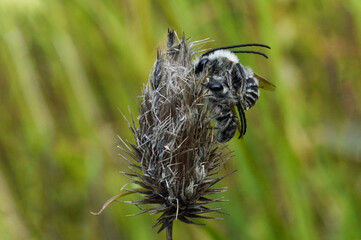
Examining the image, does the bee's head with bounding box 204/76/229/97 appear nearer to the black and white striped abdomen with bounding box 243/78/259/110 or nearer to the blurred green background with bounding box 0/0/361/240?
the black and white striped abdomen with bounding box 243/78/259/110

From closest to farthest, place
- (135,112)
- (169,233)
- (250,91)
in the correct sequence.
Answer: (169,233) → (250,91) → (135,112)

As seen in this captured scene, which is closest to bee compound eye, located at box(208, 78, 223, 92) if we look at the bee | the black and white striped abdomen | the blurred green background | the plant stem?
the bee

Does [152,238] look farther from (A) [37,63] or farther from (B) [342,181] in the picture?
(A) [37,63]

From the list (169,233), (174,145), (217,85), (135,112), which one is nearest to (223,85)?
(217,85)

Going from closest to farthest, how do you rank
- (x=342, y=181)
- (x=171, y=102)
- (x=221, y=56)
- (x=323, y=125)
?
(x=171, y=102), (x=221, y=56), (x=342, y=181), (x=323, y=125)

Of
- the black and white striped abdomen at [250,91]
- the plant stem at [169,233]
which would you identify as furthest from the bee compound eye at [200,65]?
the plant stem at [169,233]

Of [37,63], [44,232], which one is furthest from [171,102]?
[37,63]

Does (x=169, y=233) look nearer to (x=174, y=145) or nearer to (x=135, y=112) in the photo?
(x=174, y=145)
